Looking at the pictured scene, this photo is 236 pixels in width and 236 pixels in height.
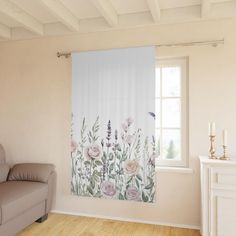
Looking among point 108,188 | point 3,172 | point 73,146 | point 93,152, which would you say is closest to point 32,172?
point 3,172

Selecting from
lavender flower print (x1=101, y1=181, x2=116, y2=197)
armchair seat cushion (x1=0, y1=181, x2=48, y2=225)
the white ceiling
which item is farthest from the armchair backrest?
the white ceiling

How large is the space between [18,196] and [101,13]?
2.13 m

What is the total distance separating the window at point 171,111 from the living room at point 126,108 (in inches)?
0.5

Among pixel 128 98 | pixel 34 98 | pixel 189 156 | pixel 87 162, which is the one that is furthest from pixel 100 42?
pixel 189 156

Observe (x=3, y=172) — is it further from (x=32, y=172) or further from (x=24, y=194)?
(x=24, y=194)

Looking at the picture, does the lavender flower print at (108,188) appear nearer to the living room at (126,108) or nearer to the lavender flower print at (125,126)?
the living room at (126,108)

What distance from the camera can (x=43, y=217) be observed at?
2.95m

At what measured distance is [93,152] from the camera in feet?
9.75

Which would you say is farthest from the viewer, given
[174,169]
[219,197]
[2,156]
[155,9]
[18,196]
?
[2,156]

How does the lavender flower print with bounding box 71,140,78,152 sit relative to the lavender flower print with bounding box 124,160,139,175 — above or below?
above

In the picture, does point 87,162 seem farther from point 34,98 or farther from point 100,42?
point 100,42

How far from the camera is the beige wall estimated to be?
8.98ft

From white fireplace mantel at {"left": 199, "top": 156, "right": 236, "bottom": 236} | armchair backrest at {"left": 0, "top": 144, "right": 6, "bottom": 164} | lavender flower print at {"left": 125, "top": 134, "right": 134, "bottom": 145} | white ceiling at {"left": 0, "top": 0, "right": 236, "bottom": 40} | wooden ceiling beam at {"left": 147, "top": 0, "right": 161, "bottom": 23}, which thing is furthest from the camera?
armchair backrest at {"left": 0, "top": 144, "right": 6, "bottom": 164}

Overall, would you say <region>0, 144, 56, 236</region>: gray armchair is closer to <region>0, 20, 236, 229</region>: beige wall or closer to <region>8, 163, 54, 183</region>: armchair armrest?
<region>8, 163, 54, 183</region>: armchair armrest
